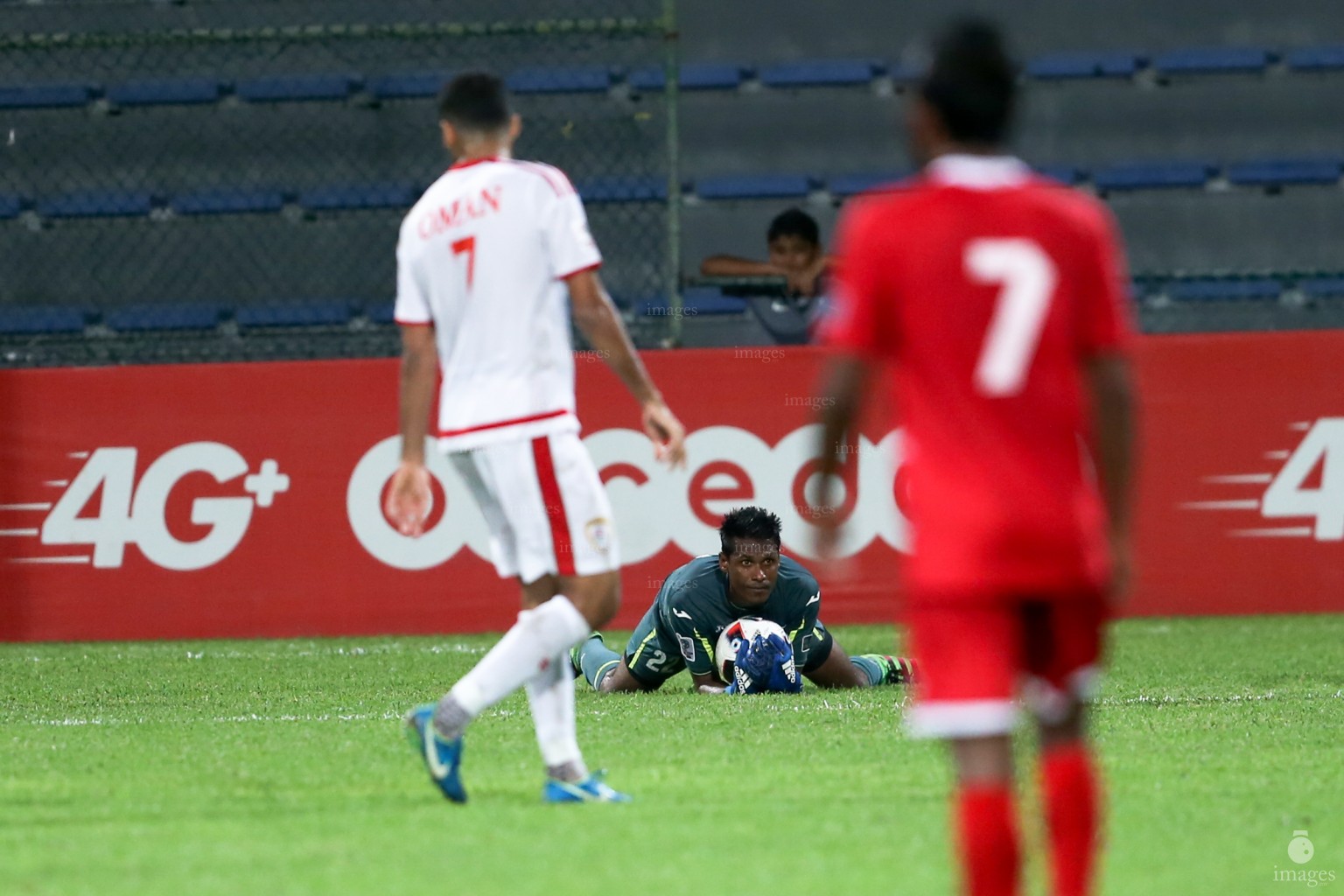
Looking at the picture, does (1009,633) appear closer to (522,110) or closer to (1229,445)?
(1229,445)

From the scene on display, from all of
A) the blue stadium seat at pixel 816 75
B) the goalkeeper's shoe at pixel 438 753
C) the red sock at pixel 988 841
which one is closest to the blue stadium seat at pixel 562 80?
the blue stadium seat at pixel 816 75

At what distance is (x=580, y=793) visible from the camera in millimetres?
5312

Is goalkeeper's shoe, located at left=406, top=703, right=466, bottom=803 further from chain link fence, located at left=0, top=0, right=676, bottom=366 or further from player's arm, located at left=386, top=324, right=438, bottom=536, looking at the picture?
chain link fence, located at left=0, top=0, right=676, bottom=366

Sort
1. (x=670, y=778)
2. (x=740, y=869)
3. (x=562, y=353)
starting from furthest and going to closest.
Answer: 1. (x=670, y=778)
2. (x=562, y=353)
3. (x=740, y=869)

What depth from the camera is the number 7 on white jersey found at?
3225 mm

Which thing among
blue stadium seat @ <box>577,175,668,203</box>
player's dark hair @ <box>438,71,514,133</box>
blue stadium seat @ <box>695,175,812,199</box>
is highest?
blue stadium seat @ <box>695,175,812,199</box>

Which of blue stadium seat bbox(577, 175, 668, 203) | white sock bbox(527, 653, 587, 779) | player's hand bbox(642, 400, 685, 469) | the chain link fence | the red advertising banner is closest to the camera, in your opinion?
player's hand bbox(642, 400, 685, 469)

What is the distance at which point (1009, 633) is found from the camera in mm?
3283

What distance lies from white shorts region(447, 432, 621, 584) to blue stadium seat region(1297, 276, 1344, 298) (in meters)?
9.94

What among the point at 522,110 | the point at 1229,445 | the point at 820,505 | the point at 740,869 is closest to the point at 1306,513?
the point at 1229,445

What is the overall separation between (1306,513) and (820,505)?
8.71m

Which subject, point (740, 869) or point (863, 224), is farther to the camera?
point (740, 869)

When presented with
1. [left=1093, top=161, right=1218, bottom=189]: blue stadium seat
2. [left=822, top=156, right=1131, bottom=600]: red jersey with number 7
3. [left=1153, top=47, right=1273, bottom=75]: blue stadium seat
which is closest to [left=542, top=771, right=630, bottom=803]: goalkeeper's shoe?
[left=822, top=156, right=1131, bottom=600]: red jersey with number 7

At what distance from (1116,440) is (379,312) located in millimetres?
10998
